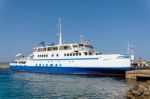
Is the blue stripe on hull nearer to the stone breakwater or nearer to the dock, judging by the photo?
the dock

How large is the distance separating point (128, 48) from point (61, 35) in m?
15.6

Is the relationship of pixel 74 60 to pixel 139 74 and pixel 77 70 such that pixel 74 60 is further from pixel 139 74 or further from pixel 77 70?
pixel 139 74

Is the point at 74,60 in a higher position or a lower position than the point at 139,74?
higher

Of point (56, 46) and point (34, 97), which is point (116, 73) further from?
point (34, 97)

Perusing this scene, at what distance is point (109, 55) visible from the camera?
51094mm

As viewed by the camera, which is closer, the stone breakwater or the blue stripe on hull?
the stone breakwater

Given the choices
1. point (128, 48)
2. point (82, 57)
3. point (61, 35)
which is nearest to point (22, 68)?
point (61, 35)

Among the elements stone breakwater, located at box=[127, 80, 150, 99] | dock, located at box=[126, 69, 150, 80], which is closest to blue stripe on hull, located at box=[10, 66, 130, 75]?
dock, located at box=[126, 69, 150, 80]

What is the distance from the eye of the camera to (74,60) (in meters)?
56.0

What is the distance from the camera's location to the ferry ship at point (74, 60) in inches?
2003

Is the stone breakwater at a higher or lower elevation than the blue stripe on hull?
lower

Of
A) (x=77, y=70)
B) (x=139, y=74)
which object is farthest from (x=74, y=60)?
(x=139, y=74)

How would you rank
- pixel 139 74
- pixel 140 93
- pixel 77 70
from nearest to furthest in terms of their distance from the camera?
pixel 140 93, pixel 139 74, pixel 77 70

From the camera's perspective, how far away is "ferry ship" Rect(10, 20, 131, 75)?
50.9 m
